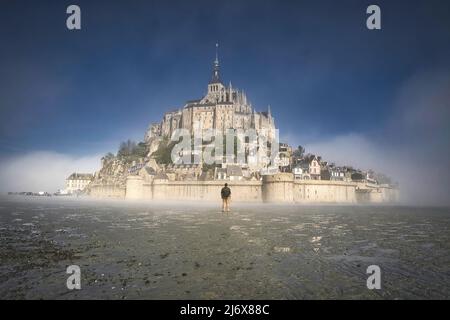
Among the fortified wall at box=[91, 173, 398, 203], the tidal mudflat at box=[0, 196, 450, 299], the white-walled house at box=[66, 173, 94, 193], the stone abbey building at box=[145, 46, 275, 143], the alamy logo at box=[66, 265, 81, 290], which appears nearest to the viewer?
the tidal mudflat at box=[0, 196, 450, 299]

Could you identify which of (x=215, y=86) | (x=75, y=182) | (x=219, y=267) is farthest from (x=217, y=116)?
(x=219, y=267)

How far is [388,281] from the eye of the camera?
24.4 ft

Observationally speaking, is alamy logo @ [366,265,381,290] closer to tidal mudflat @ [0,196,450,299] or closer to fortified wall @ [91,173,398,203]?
tidal mudflat @ [0,196,450,299]

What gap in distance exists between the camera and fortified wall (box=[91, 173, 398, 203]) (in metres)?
77.5

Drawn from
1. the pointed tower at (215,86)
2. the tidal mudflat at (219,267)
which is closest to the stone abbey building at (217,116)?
the pointed tower at (215,86)

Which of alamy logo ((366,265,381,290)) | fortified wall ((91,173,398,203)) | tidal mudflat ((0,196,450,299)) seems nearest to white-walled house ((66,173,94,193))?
fortified wall ((91,173,398,203))

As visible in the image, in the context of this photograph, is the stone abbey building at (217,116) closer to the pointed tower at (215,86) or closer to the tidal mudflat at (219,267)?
the pointed tower at (215,86)

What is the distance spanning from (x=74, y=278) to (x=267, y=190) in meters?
73.2

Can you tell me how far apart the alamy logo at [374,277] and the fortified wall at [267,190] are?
2655 inches

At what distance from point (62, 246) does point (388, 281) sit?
10.1m

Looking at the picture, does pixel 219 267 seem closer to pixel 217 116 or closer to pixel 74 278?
pixel 74 278

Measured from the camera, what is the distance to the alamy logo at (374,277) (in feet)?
22.9

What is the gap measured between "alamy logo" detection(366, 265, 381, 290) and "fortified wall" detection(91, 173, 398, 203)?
67426mm
